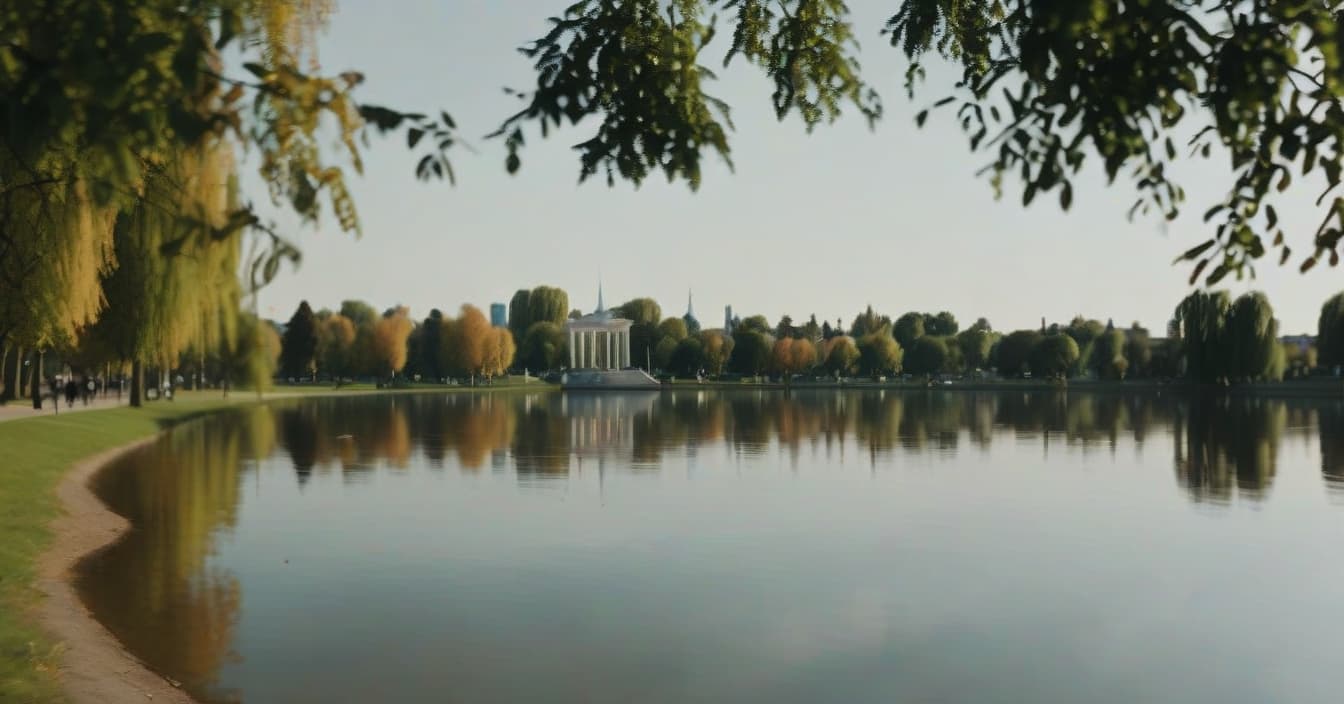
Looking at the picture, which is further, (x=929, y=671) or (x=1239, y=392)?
(x=1239, y=392)

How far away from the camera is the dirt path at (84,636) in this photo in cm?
1371

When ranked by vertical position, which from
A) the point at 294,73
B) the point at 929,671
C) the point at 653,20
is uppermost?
the point at 653,20

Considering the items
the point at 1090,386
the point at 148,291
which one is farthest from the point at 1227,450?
the point at 1090,386

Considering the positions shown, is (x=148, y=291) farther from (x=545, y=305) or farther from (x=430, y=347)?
(x=545, y=305)

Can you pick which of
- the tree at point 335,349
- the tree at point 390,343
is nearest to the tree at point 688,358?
the tree at point 390,343

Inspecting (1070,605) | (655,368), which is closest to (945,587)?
(1070,605)

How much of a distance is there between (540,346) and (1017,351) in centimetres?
6999

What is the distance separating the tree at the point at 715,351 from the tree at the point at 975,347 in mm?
38104

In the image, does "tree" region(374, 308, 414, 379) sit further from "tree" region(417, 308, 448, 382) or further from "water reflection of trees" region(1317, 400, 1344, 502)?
"water reflection of trees" region(1317, 400, 1344, 502)

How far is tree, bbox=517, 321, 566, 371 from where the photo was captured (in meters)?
184

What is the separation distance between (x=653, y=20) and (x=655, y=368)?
190977mm

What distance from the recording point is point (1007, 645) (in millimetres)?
16969

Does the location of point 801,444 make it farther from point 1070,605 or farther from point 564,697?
point 564,697

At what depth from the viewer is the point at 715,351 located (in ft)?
605
